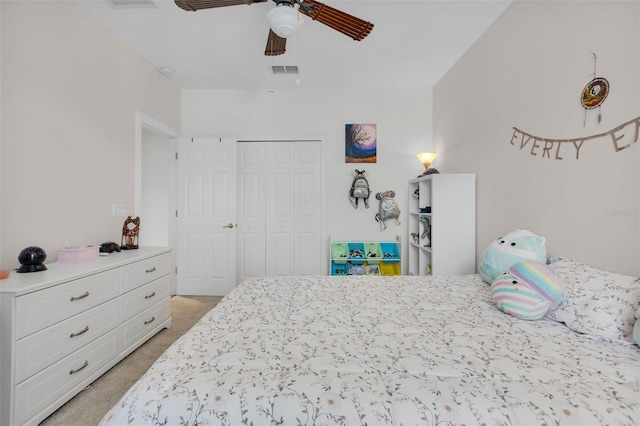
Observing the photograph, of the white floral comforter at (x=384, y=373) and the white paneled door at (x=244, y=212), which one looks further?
the white paneled door at (x=244, y=212)

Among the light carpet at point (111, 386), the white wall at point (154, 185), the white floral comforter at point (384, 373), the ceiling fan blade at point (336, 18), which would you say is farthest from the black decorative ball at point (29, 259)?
the white wall at point (154, 185)

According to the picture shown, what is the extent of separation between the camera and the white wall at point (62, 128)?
5.64 ft

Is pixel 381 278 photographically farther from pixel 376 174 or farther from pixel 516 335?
pixel 376 174

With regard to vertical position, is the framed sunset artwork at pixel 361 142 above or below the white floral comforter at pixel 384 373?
above

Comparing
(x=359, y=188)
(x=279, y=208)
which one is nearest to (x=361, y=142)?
(x=359, y=188)

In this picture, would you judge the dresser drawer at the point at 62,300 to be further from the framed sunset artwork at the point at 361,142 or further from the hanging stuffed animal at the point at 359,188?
the framed sunset artwork at the point at 361,142

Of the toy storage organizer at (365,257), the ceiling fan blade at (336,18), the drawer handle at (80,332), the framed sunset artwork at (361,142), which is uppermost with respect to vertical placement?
the ceiling fan blade at (336,18)

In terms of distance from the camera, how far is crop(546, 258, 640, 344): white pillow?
1.11 meters

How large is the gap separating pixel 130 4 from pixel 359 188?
2736 millimetres

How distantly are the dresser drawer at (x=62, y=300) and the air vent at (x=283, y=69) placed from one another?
253 cm

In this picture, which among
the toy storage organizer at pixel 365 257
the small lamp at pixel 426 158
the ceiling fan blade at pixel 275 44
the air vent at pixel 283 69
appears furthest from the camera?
the toy storage organizer at pixel 365 257

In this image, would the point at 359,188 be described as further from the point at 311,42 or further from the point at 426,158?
the point at 311,42

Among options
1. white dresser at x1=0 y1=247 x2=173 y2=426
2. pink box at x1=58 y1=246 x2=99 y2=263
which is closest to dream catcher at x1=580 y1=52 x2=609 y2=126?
white dresser at x1=0 y1=247 x2=173 y2=426

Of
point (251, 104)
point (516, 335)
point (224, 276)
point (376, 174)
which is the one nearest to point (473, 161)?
point (376, 174)
